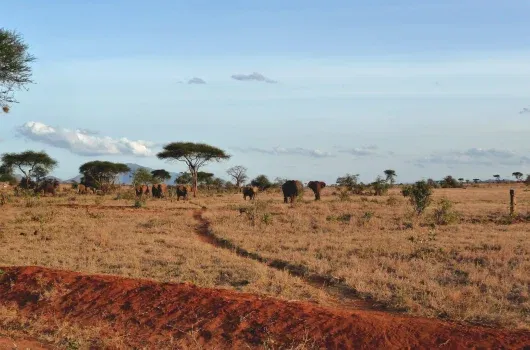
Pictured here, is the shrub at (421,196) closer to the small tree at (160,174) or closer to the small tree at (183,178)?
the small tree at (183,178)

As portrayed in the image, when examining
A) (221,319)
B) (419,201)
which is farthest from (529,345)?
(419,201)

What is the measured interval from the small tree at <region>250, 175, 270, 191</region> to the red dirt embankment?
55.2m

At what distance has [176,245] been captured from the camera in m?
17.2

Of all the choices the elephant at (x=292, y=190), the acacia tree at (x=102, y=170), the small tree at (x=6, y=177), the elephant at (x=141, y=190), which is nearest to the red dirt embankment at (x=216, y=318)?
the elephant at (x=292, y=190)

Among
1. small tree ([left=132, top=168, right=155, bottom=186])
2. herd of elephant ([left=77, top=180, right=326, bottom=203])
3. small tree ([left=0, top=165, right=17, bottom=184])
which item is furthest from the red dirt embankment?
small tree ([left=0, top=165, right=17, bottom=184])

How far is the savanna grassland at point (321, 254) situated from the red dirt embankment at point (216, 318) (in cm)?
117

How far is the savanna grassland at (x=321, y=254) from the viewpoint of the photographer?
10.7 m

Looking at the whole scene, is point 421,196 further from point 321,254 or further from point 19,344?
point 19,344

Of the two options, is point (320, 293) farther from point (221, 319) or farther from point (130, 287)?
point (130, 287)

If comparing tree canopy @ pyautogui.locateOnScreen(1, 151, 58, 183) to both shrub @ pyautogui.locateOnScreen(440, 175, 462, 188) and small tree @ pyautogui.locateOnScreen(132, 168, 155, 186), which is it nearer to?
small tree @ pyautogui.locateOnScreen(132, 168, 155, 186)

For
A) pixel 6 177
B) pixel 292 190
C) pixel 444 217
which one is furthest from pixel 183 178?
pixel 444 217

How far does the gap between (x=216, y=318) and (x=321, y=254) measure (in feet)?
21.8

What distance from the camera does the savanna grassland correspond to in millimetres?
10695

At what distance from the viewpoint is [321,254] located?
1520 cm
